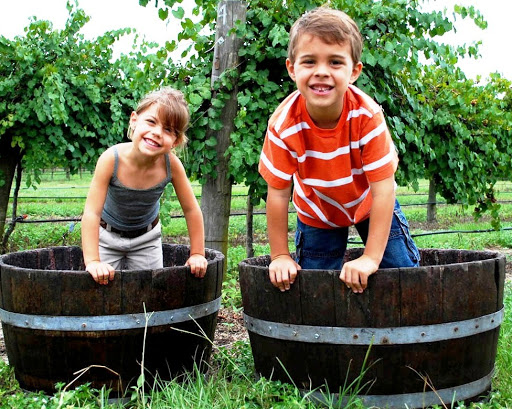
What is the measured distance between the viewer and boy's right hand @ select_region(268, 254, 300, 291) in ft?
8.33

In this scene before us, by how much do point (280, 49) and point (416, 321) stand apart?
112 inches

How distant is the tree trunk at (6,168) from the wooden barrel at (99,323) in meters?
5.51

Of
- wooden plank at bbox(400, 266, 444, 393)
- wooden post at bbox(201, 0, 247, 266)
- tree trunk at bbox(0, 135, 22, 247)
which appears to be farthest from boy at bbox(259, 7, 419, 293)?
tree trunk at bbox(0, 135, 22, 247)

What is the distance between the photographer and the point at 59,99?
24.1 feet

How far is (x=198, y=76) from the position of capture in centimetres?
506

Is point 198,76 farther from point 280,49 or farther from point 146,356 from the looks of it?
point 146,356

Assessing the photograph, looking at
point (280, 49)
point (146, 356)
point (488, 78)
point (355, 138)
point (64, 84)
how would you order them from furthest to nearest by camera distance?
1. point (488, 78)
2. point (64, 84)
3. point (280, 49)
4. point (146, 356)
5. point (355, 138)

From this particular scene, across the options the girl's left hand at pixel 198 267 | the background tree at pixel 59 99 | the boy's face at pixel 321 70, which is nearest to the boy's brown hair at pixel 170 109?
the girl's left hand at pixel 198 267

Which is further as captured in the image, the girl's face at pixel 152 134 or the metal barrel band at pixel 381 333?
the girl's face at pixel 152 134

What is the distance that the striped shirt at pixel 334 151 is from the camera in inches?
105

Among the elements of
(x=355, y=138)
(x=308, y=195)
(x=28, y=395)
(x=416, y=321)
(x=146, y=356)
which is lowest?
(x=28, y=395)

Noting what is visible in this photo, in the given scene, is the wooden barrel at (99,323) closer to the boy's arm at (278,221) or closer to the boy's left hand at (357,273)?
the boy's arm at (278,221)

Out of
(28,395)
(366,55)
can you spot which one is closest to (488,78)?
(366,55)

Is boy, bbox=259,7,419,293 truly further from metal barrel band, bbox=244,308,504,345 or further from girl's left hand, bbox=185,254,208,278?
girl's left hand, bbox=185,254,208,278
